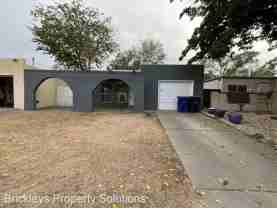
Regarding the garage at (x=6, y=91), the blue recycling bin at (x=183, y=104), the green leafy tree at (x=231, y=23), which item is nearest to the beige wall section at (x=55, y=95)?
the garage at (x=6, y=91)

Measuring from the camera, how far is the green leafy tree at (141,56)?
20.9 metres

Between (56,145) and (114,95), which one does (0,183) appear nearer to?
(56,145)

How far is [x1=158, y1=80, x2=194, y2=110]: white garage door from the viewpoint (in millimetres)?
12547

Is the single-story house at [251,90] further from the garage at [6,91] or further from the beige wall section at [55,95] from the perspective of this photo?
the garage at [6,91]

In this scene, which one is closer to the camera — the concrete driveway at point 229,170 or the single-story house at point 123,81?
the concrete driveway at point 229,170

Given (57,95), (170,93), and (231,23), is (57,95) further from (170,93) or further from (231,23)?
(231,23)

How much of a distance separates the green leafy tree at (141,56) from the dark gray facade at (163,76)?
340 inches

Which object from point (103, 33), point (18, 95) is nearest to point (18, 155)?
point (18, 95)

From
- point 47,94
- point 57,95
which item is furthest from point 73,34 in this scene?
point 47,94

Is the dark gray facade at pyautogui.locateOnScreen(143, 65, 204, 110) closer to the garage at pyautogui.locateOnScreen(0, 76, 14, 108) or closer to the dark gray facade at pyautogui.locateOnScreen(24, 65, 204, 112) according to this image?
the dark gray facade at pyautogui.locateOnScreen(24, 65, 204, 112)

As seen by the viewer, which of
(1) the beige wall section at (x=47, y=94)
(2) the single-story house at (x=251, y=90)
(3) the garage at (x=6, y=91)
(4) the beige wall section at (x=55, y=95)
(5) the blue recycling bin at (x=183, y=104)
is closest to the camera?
(5) the blue recycling bin at (x=183, y=104)

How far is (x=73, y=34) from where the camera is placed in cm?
1780

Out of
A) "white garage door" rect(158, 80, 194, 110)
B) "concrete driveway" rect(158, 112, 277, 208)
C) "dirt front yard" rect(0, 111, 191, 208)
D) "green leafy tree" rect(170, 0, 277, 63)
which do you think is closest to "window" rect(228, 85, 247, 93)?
"white garage door" rect(158, 80, 194, 110)

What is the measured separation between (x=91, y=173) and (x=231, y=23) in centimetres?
781
